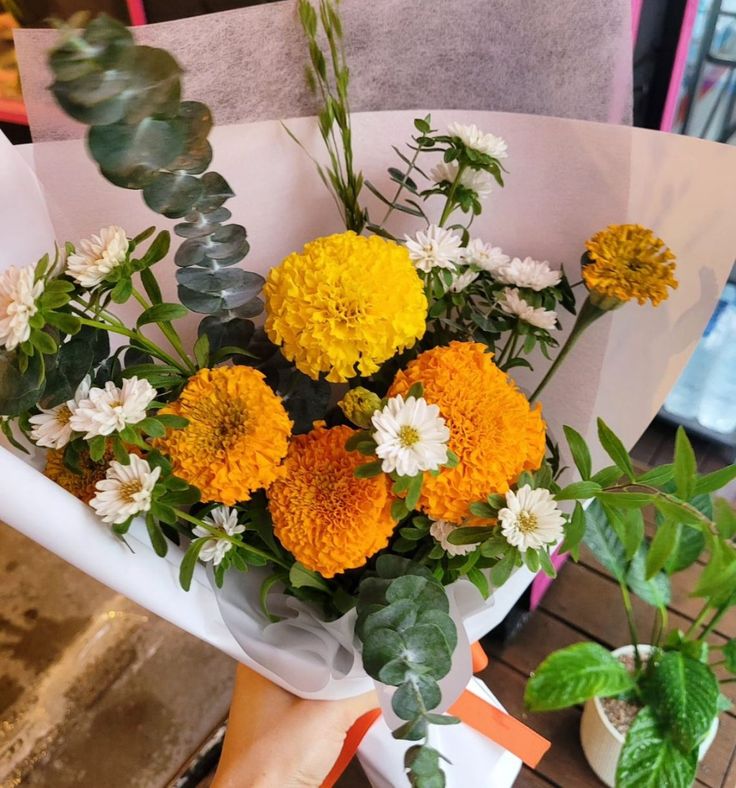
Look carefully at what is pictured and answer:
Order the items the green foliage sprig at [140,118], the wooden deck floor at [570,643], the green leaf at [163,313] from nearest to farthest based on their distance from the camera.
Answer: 1. the green foliage sprig at [140,118]
2. the green leaf at [163,313]
3. the wooden deck floor at [570,643]

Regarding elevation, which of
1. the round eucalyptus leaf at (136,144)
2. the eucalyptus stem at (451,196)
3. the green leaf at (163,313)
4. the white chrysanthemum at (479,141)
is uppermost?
the round eucalyptus leaf at (136,144)

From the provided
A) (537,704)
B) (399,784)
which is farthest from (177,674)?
(537,704)

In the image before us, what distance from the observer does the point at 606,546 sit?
2.46 ft

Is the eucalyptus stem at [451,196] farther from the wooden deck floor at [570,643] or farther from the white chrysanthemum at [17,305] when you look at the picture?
the wooden deck floor at [570,643]

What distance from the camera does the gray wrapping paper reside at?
0.46 meters

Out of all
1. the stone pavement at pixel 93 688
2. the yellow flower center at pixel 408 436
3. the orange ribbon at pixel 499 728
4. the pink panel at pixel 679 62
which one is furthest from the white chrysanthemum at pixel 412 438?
the pink panel at pixel 679 62

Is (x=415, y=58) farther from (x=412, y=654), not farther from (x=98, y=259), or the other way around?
(x=412, y=654)

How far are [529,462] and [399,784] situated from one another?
16.6 inches

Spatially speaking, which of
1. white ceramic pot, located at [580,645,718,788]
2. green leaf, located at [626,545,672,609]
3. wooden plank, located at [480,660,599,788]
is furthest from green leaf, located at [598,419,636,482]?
wooden plank, located at [480,660,599,788]

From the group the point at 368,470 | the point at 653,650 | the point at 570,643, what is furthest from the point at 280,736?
the point at 570,643

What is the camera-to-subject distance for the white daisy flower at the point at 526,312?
1.50 ft

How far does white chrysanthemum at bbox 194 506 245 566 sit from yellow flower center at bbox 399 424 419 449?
0.14m

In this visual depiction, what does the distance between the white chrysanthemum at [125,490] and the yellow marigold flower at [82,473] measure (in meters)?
0.06

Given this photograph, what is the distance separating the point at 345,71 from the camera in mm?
448
